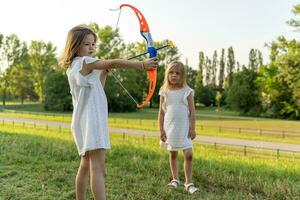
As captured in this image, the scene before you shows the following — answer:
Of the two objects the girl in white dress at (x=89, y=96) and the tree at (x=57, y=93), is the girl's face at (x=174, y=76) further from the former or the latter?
the tree at (x=57, y=93)

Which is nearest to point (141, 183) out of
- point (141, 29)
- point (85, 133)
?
point (85, 133)

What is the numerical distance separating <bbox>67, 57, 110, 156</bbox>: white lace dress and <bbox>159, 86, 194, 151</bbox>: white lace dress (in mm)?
1447

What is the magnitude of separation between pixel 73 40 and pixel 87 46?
12 cm

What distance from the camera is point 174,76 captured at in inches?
169

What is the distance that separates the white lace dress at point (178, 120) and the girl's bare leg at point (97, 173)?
4.83 ft

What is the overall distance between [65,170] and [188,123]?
168cm

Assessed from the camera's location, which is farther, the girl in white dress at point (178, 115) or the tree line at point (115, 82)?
the tree line at point (115, 82)

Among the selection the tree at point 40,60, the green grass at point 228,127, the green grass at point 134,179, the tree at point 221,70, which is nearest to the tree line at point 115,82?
the tree at point 40,60

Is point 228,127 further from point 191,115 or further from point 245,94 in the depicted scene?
point 245,94

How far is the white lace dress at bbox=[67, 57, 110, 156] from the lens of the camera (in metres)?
2.90

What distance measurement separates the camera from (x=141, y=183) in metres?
4.13

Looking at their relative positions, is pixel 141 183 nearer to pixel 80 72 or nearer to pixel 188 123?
pixel 188 123

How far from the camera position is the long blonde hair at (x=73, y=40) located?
3.01 metres

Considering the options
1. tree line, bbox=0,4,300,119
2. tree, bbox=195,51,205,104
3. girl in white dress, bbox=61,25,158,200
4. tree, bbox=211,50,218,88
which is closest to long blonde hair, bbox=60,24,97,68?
girl in white dress, bbox=61,25,158,200
